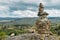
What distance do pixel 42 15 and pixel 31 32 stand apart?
353cm

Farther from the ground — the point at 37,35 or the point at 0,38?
the point at 37,35

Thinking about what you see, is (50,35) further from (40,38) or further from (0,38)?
(0,38)

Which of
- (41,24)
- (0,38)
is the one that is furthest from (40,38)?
(0,38)

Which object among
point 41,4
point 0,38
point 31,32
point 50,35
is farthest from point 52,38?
point 0,38

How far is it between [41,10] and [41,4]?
98 centimetres

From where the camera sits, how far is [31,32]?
34594 millimetres

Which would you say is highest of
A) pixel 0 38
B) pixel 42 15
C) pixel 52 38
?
pixel 42 15

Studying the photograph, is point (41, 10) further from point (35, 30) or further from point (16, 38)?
point (16, 38)

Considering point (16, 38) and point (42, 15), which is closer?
point (16, 38)

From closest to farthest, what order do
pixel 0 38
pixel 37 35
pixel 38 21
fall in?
pixel 37 35 < pixel 38 21 < pixel 0 38

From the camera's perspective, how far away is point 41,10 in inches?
1479

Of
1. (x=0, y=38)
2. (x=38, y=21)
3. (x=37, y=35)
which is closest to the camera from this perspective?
(x=37, y=35)

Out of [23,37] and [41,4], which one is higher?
[41,4]

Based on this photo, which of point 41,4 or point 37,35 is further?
point 41,4
